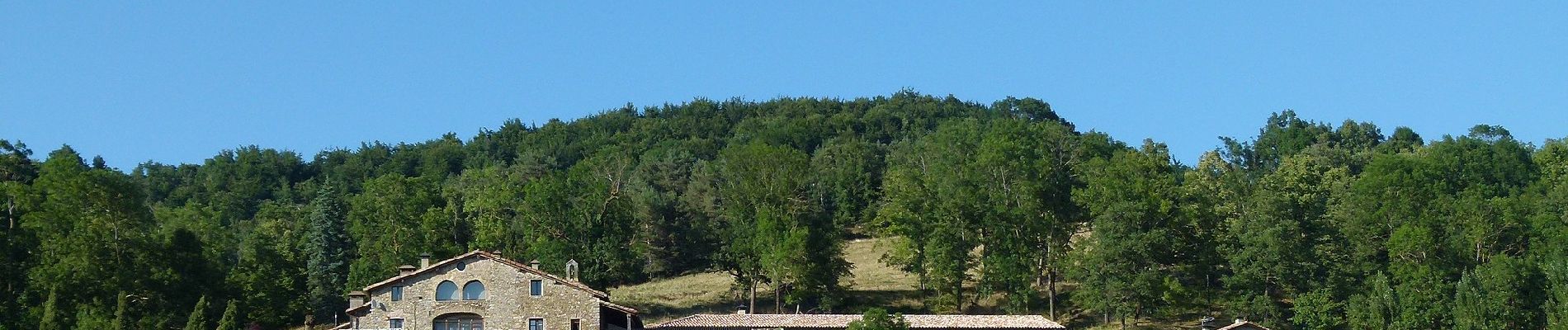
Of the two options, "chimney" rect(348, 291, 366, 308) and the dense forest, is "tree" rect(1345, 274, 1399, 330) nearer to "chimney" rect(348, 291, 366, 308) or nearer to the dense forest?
the dense forest

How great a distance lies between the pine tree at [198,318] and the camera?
78500 millimetres

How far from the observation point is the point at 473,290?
77.9 m

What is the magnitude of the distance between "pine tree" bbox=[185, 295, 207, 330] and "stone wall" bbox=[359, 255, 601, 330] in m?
7.27

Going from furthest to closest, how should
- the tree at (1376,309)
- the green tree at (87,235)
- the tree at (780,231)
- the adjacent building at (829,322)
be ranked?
the tree at (780,231)
the green tree at (87,235)
the tree at (1376,309)
the adjacent building at (829,322)

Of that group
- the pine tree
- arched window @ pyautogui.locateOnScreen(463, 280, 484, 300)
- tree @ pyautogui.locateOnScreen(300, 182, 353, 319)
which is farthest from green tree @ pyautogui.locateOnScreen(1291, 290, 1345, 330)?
the pine tree

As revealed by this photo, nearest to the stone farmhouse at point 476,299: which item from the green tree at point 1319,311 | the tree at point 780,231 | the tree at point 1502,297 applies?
the tree at point 780,231

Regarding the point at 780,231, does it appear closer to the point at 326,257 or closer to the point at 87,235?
the point at 326,257

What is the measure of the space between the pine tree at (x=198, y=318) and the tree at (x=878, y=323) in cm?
2768

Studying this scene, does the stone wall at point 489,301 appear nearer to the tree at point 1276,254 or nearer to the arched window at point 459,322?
the arched window at point 459,322

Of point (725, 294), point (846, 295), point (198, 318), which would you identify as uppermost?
point (725, 294)

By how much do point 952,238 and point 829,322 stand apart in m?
13.9

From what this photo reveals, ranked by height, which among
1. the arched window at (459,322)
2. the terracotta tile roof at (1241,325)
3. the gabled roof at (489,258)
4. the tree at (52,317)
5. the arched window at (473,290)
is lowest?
the terracotta tile roof at (1241,325)

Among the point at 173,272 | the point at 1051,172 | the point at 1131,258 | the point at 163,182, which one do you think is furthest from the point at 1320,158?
the point at 163,182

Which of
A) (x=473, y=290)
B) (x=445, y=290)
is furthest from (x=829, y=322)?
(x=445, y=290)
